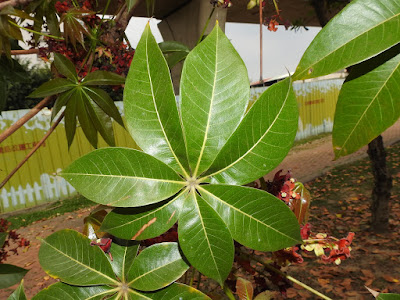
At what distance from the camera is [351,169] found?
634cm

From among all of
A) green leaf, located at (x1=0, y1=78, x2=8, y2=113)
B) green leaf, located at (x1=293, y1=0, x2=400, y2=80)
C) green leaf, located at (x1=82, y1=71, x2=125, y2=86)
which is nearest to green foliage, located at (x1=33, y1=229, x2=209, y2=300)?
green leaf, located at (x1=293, y1=0, x2=400, y2=80)

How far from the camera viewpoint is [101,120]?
72 centimetres

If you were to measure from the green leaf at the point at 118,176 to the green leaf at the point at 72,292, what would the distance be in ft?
0.40

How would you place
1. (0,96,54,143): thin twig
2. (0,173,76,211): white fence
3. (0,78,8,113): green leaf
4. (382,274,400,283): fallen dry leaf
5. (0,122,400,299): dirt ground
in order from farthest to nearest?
1. (0,173,76,211): white fence
2. (0,122,400,299): dirt ground
3. (382,274,400,283): fallen dry leaf
4. (0,78,8,113): green leaf
5. (0,96,54,143): thin twig

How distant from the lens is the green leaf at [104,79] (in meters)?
0.62

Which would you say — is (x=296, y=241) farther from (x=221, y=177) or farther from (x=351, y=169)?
(x=351, y=169)

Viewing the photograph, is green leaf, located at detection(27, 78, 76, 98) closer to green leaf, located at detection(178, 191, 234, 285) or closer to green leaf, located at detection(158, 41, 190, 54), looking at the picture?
green leaf, located at detection(158, 41, 190, 54)

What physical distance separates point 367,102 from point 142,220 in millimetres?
228

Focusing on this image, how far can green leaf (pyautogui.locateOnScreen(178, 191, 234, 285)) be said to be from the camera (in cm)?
32

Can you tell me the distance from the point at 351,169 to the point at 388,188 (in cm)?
299

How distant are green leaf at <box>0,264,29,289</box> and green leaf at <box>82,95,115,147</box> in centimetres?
28

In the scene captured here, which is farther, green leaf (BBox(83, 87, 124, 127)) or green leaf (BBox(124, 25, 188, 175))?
green leaf (BBox(83, 87, 124, 127))

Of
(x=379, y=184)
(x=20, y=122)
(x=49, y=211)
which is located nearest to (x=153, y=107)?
(x=20, y=122)

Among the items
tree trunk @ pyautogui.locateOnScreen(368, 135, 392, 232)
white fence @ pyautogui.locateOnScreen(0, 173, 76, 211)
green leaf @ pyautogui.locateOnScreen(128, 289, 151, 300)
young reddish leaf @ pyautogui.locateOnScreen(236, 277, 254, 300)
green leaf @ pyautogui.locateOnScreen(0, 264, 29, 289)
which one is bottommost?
white fence @ pyautogui.locateOnScreen(0, 173, 76, 211)
